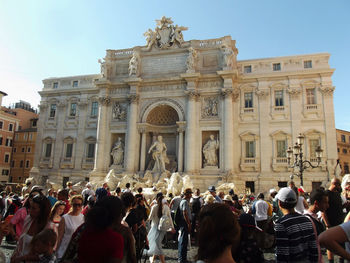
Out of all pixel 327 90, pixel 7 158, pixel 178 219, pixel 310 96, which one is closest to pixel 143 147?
pixel 310 96

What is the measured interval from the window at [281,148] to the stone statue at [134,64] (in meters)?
14.0

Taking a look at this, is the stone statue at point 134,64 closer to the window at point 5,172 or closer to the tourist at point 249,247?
the tourist at point 249,247

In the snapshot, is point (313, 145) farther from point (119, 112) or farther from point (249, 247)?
point (249, 247)

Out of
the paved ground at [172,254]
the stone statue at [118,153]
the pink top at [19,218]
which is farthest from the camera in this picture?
the stone statue at [118,153]

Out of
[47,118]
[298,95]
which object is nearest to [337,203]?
[298,95]

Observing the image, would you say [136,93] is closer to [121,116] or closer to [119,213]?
[121,116]

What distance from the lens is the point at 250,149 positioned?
79.7 feet

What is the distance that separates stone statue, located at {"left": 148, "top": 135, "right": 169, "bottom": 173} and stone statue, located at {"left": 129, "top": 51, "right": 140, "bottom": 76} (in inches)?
263

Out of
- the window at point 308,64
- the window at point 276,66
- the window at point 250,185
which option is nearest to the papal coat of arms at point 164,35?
the window at point 276,66

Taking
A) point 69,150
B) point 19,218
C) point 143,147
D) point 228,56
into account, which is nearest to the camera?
point 19,218

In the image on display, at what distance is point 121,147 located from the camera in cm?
2623

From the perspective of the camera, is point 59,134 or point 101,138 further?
point 59,134

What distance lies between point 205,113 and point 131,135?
682 centimetres

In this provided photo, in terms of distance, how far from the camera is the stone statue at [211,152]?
2353 centimetres
